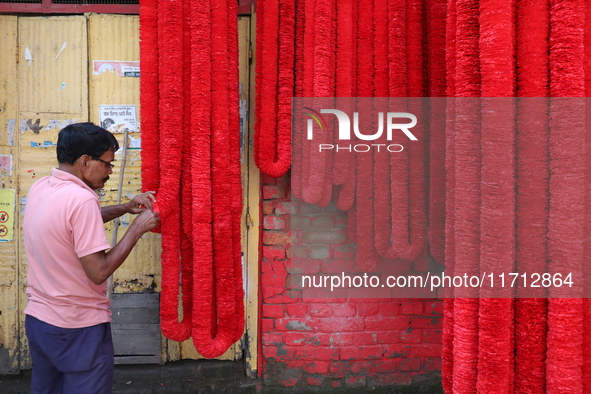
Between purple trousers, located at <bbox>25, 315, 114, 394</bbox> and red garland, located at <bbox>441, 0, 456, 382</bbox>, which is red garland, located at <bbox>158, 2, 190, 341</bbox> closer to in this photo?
purple trousers, located at <bbox>25, 315, 114, 394</bbox>

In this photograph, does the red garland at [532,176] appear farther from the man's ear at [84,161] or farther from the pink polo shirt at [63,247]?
the man's ear at [84,161]

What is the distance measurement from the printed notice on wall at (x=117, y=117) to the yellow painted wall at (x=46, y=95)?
27 mm

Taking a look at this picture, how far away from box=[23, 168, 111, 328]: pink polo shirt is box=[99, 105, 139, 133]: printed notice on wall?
2.94ft

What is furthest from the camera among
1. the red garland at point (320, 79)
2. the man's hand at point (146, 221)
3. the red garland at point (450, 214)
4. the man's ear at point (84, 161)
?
the red garland at point (320, 79)

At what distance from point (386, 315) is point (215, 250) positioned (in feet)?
4.19

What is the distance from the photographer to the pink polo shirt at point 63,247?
1618 millimetres

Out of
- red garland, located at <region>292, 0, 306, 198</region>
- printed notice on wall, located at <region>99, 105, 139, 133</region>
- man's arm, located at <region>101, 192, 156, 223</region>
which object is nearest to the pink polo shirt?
man's arm, located at <region>101, 192, 156, 223</region>

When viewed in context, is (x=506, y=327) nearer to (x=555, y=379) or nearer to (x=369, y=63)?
(x=555, y=379)

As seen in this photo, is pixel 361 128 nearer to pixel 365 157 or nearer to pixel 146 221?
pixel 365 157

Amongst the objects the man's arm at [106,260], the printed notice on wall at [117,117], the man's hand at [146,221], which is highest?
the printed notice on wall at [117,117]

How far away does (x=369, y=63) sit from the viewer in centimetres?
215

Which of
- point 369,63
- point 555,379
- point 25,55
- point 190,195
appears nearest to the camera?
point 555,379

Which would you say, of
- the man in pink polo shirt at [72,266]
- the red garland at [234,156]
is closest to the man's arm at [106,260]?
the man in pink polo shirt at [72,266]

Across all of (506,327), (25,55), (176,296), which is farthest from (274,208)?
(25,55)
